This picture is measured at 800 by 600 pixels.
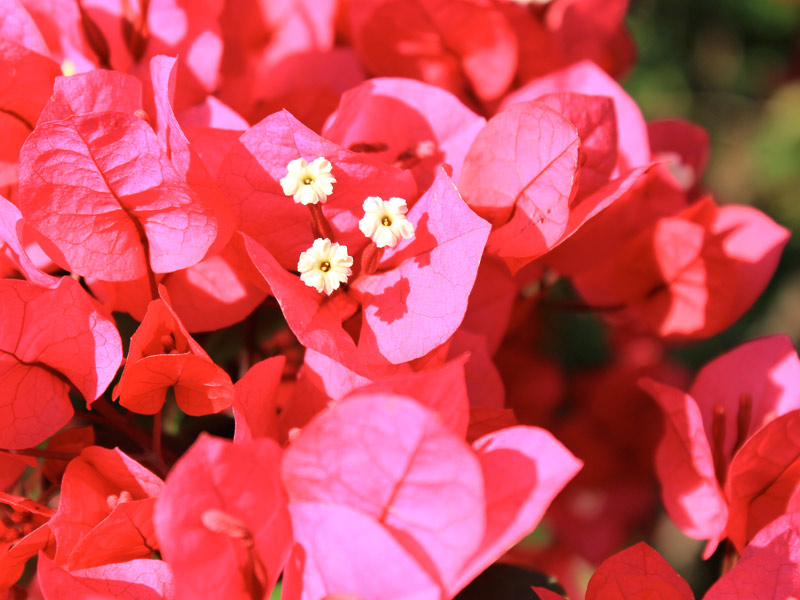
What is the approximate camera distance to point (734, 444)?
625 mm

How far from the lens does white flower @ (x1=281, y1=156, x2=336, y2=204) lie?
1.65ft

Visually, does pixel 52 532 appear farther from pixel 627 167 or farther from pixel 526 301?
pixel 627 167

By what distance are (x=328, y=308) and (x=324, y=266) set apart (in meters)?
0.03

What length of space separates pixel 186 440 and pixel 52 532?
16cm

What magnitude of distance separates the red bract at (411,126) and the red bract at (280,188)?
0.05 m

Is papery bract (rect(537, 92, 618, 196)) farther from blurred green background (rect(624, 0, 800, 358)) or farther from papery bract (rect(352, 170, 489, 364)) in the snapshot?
blurred green background (rect(624, 0, 800, 358))

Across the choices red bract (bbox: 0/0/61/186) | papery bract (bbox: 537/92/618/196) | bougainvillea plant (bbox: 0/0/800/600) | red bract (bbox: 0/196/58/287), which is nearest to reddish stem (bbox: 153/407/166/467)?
bougainvillea plant (bbox: 0/0/800/600)

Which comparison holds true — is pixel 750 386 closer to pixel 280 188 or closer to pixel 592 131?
pixel 592 131

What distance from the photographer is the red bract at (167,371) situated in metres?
0.48

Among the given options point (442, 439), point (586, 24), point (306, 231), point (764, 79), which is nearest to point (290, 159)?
point (306, 231)

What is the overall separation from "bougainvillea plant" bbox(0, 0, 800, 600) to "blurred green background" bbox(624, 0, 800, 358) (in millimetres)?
972

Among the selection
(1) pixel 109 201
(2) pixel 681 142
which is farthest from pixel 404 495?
(2) pixel 681 142

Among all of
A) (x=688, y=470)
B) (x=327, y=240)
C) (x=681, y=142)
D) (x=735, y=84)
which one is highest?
(x=327, y=240)

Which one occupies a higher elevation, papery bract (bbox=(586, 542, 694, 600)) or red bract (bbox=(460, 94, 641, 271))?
red bract (bbox=(460, 94, 641, 271))
